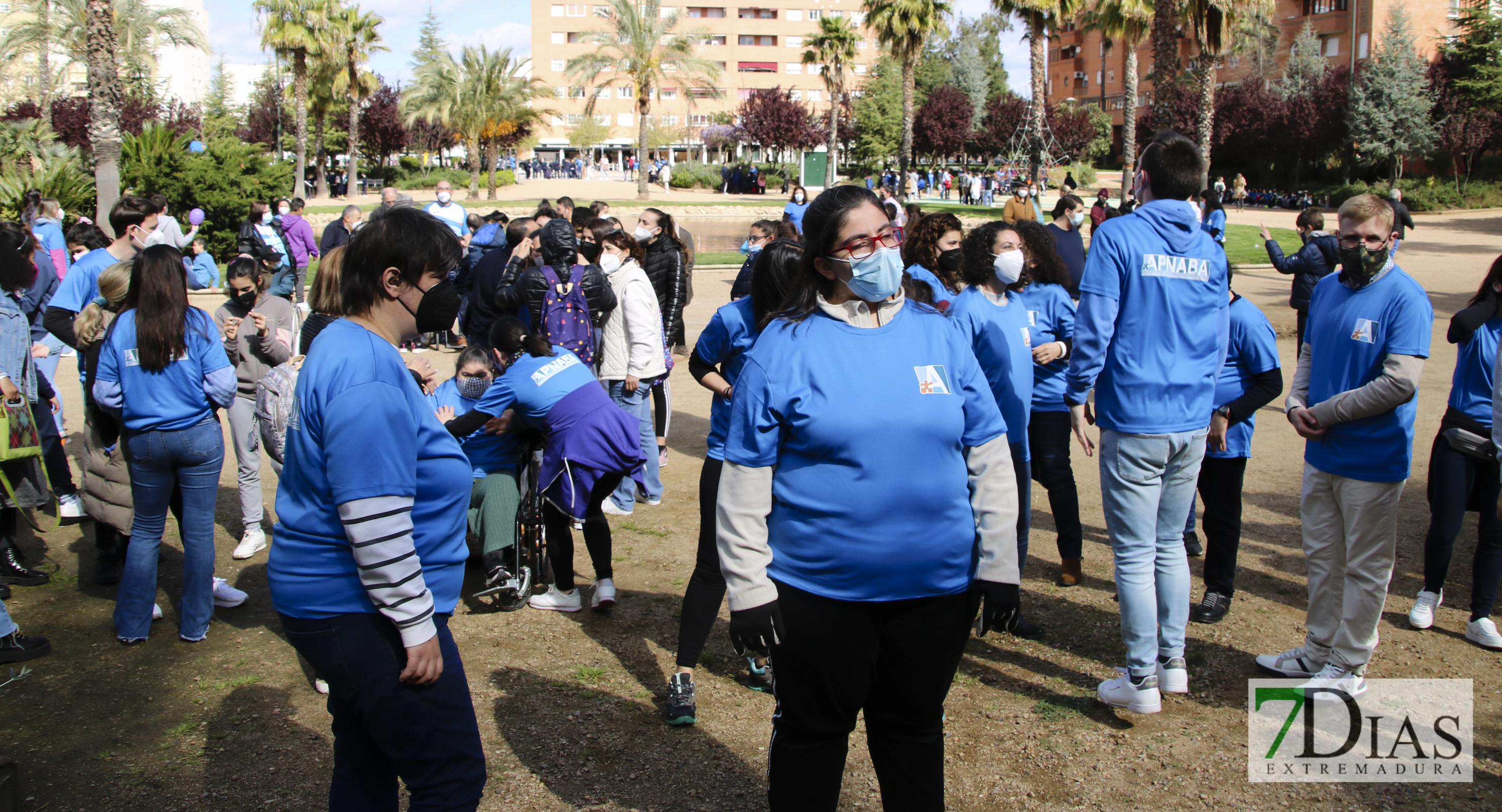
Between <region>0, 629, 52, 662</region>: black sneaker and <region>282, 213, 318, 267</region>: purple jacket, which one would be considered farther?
<region>282, 213, 318, 267</region>: purple jacket

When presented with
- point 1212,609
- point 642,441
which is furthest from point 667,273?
point 1212,609

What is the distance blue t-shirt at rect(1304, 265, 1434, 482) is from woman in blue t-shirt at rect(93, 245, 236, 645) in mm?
4937

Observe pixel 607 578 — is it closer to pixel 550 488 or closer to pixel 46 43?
pixel 550 488

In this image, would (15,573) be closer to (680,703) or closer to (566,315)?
(566,315)

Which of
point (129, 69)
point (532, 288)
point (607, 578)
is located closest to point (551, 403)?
point (607, 578)

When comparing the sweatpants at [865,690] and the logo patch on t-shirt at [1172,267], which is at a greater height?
the logo patch on t-shirt at [1172,267]

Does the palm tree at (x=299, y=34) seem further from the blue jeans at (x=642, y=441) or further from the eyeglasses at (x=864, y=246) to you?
the eyeglasses at (x=864, y=246)

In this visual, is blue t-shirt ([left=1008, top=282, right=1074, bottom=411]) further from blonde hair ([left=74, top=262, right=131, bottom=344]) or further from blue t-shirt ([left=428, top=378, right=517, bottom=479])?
blonde hair ([left=74, top=262, right=131, bottom=344])

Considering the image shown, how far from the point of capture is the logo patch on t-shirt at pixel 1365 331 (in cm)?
391

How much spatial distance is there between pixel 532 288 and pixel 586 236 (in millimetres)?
828

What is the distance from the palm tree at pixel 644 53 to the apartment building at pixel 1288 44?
1808cm

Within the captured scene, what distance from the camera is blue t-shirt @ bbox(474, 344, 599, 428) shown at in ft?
16.6

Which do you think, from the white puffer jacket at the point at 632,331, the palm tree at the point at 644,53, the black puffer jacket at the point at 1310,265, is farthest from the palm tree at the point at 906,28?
the white puffer jacket at the point at 632,331

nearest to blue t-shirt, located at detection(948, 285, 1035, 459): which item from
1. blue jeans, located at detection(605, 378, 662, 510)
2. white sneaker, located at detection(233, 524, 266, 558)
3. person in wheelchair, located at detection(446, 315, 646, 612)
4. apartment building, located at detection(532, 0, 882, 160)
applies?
person in wheelchair, located at detection(446, 315, 646, 612)
